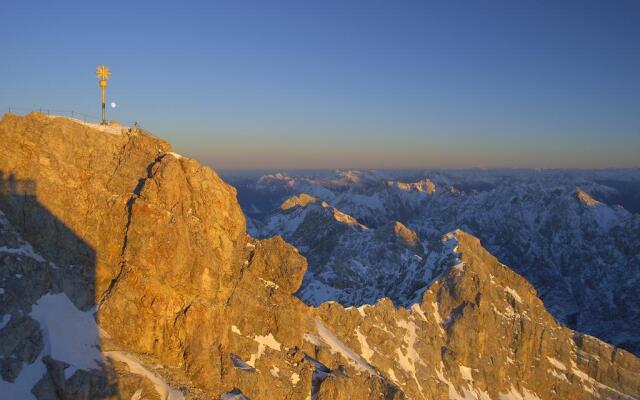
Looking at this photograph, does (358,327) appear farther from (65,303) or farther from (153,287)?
(65,303)

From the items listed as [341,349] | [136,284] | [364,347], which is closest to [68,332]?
[136,284]

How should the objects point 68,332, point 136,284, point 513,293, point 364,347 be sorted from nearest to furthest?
1. point 68,332
2. point 136,284
3. point 364,347
4. point 513,293

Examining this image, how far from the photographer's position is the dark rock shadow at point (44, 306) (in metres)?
47.5

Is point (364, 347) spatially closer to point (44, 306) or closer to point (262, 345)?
point (262, 345)

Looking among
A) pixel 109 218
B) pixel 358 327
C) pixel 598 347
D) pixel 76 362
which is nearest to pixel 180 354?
pixel 76 362

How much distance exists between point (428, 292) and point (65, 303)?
13695cm

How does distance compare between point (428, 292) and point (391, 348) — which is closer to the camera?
point (391, 348)

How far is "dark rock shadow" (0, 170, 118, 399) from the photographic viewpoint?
156 ft

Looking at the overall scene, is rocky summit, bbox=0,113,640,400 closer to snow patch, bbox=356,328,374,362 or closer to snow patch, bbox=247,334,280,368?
snow patch, bbox=247,334,280,368

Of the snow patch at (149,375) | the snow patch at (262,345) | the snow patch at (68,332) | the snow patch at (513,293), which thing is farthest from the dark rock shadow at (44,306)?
the snow patch at (513,293)

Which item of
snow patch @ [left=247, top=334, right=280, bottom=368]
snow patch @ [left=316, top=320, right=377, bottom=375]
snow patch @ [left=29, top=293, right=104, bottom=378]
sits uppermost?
snow patch @ [left=29, top=293, right=104, bottom=378]

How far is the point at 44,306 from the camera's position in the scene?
53.6m

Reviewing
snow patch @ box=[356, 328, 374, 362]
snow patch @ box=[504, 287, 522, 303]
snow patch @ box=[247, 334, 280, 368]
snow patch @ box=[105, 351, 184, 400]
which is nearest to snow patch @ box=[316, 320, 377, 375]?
snow patch @ box=[356, 328, 374, 362]

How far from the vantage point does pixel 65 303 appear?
55500 millimetres
